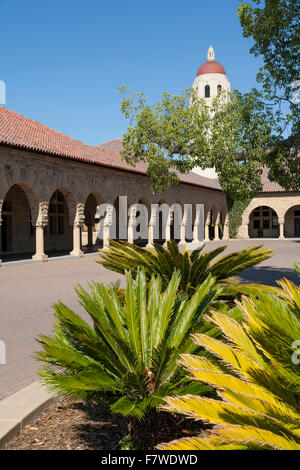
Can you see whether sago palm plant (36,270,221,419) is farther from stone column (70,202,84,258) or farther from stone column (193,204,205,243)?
stone column (193,204,205,243)

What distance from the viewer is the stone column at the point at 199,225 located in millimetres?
36188

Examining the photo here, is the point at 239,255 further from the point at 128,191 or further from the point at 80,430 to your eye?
the point at 128,191

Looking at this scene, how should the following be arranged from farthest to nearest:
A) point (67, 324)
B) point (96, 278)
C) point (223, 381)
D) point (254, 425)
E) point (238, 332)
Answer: point (96, 278) → point (67, 324) → point (238, 332) → point (223, 381) → point (254, 425)

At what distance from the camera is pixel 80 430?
2889 millimetres

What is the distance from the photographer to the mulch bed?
2555 mm

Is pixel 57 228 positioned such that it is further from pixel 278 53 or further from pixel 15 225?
pixel 278 53

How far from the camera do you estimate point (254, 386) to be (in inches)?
68.6

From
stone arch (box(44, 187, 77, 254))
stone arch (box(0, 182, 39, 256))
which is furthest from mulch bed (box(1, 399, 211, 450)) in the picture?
stone arch (box(44, 187, 77, 254))

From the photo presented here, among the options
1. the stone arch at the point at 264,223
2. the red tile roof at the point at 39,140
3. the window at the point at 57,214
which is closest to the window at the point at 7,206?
the window at the point at 57,214

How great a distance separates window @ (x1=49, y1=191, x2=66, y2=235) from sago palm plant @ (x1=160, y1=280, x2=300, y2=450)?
86.5ft

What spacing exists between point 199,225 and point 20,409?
35108 mm

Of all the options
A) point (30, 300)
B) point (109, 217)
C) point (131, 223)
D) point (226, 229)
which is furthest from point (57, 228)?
point (226, 229)

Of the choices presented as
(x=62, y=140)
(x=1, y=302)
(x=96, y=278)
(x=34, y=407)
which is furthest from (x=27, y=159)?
(x=34, y=407)

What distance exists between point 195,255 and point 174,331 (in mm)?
2183
